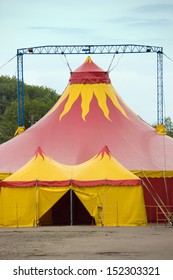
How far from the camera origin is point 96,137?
35406mm

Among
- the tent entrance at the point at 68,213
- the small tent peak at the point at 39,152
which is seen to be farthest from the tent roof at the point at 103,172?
the tent entrance at the point at 68,213

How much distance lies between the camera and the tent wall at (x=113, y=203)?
3111 cm

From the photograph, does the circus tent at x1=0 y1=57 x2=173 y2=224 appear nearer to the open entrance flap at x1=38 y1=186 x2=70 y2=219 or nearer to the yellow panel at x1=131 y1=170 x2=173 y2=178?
the yellow panel at x1=131 y1=170 x2=173 y2=178

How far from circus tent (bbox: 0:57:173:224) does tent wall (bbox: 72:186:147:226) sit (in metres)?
1.91

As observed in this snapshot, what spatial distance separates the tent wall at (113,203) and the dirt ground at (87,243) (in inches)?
24.8

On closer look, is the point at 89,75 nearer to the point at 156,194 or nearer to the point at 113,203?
the point at 156,194

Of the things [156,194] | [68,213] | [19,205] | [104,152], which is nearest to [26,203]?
[19,205]

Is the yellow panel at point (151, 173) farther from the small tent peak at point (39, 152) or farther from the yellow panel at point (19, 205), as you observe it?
the yellow panel at point (19, 205)

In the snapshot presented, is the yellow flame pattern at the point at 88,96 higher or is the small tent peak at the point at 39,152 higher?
the yellow flame pattern at the point at 88,96

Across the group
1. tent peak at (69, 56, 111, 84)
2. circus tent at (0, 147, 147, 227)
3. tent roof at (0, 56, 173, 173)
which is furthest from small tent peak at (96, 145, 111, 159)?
tent peak at (69, 56, 111, 84)

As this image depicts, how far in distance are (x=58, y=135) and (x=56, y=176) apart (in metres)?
4.40

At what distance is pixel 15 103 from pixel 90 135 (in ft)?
168

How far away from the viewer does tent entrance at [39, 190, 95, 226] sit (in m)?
33.0
